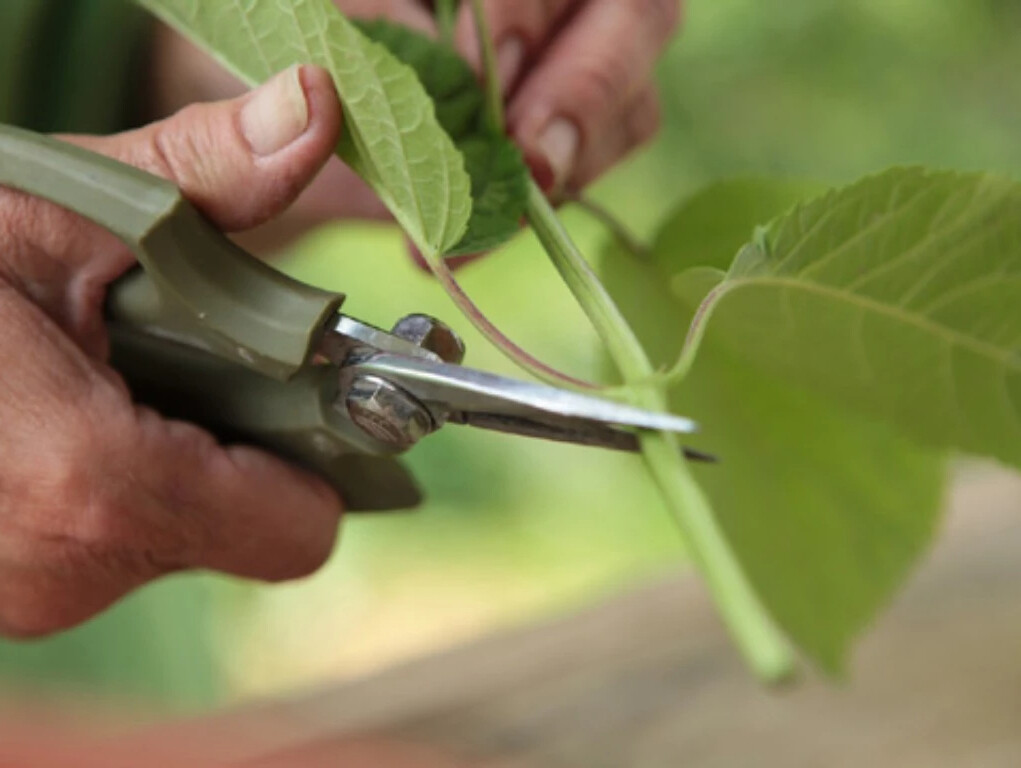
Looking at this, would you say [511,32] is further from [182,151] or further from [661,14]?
[182,151]

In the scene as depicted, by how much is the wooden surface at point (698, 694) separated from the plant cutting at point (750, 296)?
10cm

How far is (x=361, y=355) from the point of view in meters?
0.23

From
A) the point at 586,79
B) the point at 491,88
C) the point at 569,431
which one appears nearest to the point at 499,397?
the point at 569,431

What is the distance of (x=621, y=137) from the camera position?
0.49 meters

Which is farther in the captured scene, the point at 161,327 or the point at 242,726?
the point at 242,726

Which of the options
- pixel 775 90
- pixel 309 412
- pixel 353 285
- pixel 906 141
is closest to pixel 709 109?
pixel 775 90

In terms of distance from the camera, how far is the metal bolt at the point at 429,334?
0.24m

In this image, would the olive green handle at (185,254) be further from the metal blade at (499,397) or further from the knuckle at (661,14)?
the knuckle at (661,14)

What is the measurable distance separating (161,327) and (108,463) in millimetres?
32

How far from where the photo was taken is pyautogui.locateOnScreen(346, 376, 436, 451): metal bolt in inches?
9.1

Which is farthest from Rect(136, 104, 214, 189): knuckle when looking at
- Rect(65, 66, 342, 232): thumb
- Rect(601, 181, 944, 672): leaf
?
Rect(601, 181, 944, 672): leaf

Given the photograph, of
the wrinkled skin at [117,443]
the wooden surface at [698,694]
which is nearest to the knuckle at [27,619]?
the wrinkled skin at [117,443]

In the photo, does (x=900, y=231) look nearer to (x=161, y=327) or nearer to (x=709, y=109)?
(x=161, y=327)

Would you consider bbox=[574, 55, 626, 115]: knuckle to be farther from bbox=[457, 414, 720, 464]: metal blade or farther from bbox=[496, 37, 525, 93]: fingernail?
bbox=[457, 414, 720, 464]: metal blade
